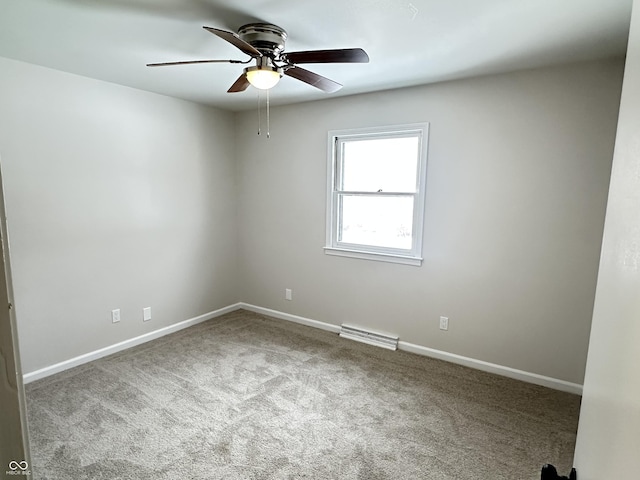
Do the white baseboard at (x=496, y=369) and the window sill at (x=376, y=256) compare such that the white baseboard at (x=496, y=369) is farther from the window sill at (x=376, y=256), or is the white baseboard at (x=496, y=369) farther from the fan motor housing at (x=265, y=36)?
the fan motor housing at (x=265, y=36)

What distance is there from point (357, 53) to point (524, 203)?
1822 millimetres

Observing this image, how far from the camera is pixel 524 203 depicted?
281 cm

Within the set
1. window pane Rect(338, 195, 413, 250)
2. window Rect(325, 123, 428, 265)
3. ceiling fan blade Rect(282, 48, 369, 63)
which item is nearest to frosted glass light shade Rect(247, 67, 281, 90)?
ceiling fan blade Rect(282, 48, 369, 63)

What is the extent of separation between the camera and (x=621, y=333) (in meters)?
0.57

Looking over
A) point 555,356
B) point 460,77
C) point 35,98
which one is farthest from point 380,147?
point 35,98

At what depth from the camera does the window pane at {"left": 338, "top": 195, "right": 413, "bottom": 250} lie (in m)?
3.47

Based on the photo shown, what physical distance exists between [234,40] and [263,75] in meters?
0.30

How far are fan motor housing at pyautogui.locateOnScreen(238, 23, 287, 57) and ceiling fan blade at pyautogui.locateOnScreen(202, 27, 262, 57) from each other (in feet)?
0.49

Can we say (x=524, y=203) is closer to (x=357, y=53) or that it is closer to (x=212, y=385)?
(x=357, y=53)

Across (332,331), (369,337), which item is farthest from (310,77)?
(332,331)

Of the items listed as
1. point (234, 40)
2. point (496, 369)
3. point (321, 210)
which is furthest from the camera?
point (321, 210)

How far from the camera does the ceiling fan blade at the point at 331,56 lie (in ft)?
6.14

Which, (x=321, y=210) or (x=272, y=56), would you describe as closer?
(x=272, y=56)

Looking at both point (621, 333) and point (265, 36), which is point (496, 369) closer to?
point (621, 333)
